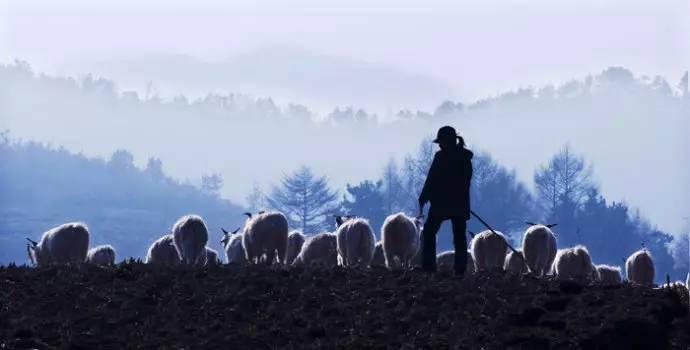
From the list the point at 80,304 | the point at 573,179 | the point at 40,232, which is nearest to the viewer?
→ the point at 80,304

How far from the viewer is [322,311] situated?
16859 millimetres

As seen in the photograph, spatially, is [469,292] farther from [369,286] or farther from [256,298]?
[256,298]

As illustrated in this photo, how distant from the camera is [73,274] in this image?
19250mm

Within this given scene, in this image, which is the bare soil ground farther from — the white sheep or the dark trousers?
the white sheep

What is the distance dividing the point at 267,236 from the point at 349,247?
1880mm

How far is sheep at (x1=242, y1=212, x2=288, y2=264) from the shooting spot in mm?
28062

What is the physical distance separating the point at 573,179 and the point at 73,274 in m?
86.8

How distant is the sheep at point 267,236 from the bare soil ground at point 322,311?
8660mm

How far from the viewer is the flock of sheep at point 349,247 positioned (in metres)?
28.1

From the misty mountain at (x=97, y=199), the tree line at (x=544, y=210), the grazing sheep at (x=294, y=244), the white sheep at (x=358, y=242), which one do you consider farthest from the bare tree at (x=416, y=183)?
the white sheep at (x=358, y=242)

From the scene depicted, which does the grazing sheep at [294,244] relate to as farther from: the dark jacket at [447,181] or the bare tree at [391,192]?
the bare tree at [391,192]

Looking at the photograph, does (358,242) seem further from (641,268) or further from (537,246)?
(641,268)

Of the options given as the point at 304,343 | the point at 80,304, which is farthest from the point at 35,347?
the point at 304,343

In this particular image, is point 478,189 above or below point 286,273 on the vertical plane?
above
